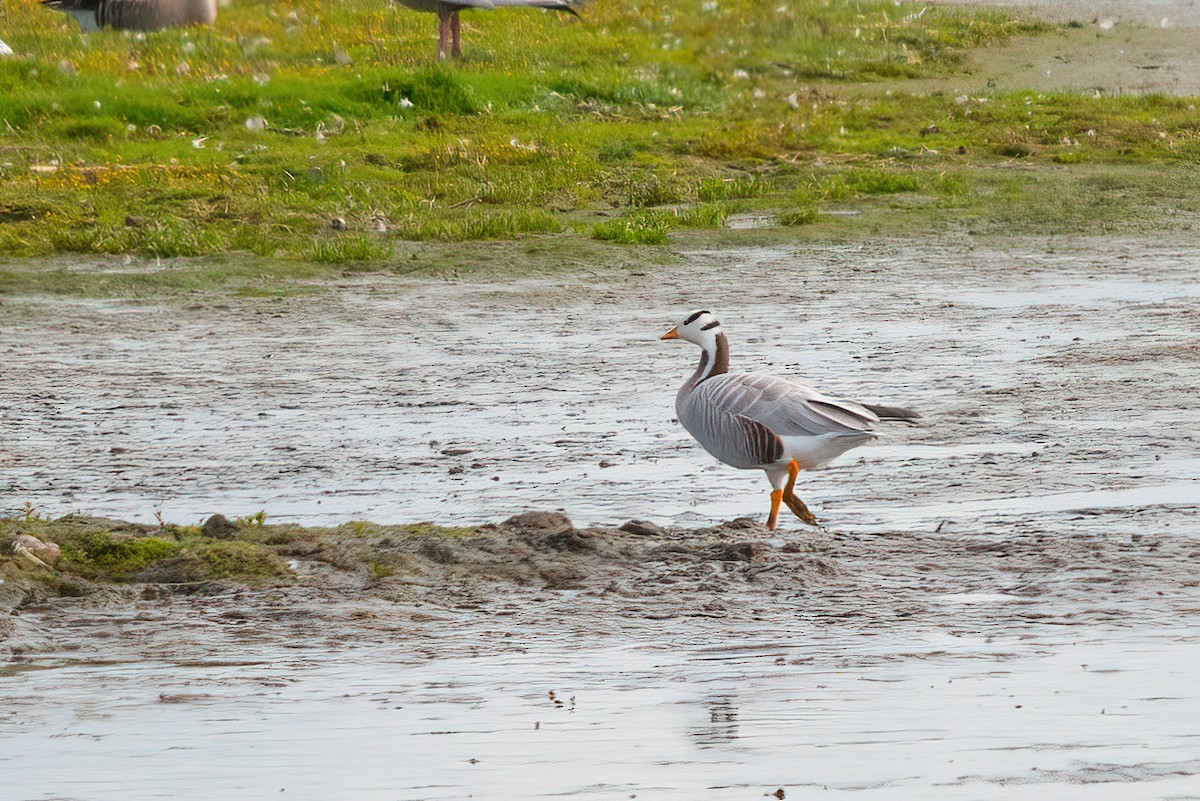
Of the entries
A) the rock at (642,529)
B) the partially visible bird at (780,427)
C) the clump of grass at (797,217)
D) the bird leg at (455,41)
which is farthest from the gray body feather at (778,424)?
the bird leg at (455,41)

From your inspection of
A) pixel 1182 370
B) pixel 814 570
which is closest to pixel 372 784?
pixel 814 570

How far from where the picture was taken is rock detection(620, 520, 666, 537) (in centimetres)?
734

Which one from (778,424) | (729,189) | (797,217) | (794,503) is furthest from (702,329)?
(729,189)

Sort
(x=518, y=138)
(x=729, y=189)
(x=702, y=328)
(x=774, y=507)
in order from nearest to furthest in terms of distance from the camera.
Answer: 1. (x=774, y=507)
2. (x=702, y=328)
3. (x=729, y=189)
4. (x=518, y=138)

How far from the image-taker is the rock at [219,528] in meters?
7.28

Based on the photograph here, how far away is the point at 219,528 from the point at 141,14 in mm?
18844

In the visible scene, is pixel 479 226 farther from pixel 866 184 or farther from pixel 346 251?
pixel 866 184

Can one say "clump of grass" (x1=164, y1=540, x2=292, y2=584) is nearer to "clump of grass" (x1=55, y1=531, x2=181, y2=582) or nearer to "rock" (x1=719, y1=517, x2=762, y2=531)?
"clump of grass" (x1=55, y1=531, x2=181, y2=582)

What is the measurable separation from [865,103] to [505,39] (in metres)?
4.97

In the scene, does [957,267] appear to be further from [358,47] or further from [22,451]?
[358,47]

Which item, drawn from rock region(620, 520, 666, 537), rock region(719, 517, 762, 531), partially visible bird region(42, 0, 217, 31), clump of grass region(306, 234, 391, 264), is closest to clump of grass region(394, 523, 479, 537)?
rock region(620, 520, 666, 537)

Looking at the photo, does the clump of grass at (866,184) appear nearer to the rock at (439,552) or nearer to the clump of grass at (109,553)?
the rock at (439,552)

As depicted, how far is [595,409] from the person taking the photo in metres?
9.92

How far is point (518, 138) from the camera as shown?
19156 millimetres
